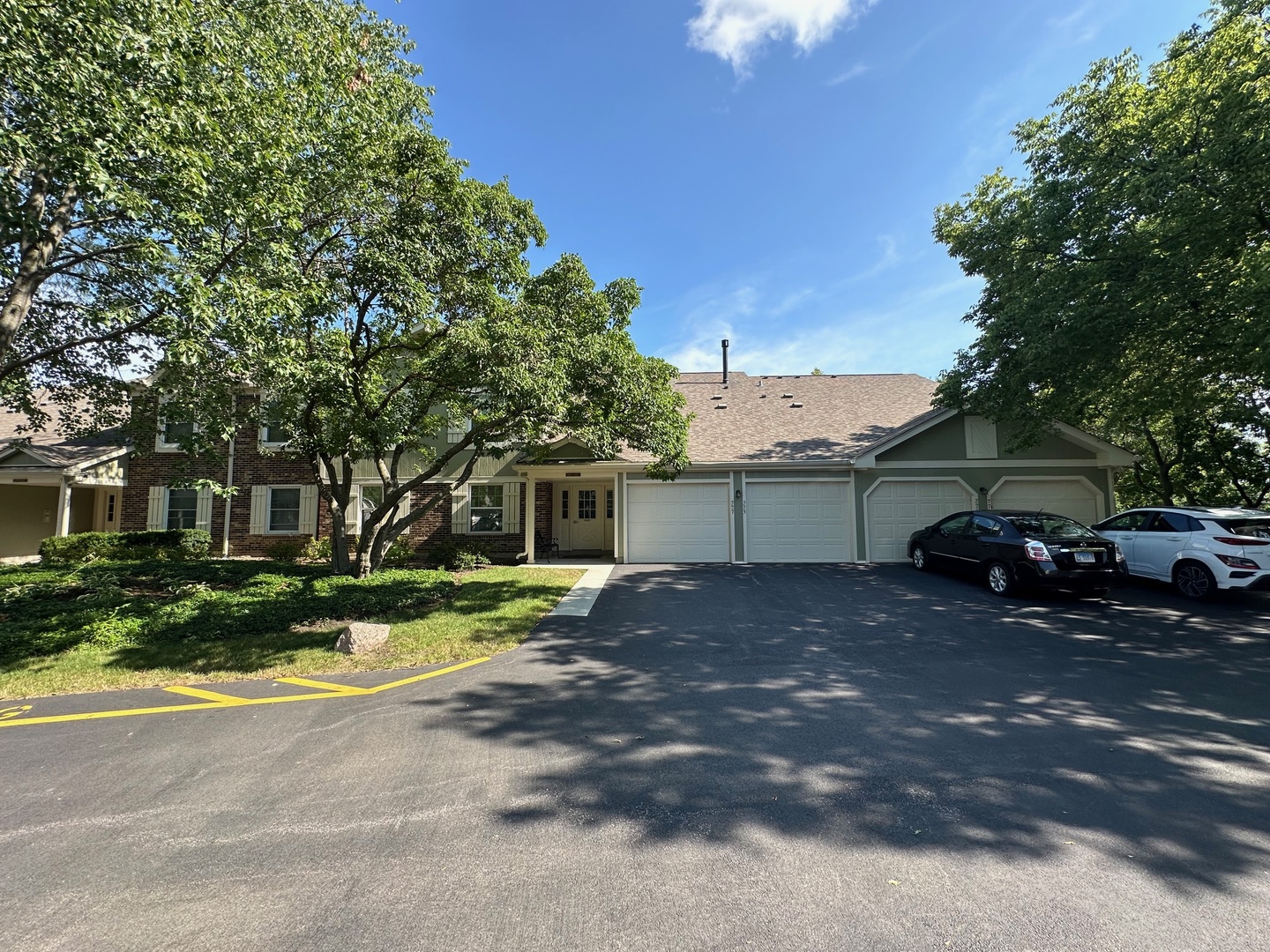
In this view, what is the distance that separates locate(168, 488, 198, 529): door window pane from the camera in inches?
662

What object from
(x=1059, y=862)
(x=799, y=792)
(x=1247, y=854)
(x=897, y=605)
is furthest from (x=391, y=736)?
(x=897, y=605)

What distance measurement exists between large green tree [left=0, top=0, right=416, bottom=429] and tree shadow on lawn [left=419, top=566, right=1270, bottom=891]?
5733mm

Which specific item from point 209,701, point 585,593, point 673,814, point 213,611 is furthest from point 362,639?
point 673,814

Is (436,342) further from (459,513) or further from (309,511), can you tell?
(309,511)

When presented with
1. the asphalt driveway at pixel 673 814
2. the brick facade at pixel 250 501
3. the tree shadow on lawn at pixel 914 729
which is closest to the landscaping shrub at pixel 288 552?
the brick facade at pixel 250 501

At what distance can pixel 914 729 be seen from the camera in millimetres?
4301

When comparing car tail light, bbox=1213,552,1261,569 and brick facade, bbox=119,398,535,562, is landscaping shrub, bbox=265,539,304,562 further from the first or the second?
car tail light, bbox=1213,552,1261,569

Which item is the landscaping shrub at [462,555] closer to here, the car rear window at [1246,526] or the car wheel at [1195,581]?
the car wheel at [1195,581]

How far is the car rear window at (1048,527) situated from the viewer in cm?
928

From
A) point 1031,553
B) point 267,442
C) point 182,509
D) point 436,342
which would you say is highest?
point 436,342

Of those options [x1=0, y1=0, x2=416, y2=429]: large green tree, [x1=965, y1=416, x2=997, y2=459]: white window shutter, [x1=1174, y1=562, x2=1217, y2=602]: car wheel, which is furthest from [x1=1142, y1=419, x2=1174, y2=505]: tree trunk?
[x1=0, y1=0, x2=416, y2=429]: large green tree

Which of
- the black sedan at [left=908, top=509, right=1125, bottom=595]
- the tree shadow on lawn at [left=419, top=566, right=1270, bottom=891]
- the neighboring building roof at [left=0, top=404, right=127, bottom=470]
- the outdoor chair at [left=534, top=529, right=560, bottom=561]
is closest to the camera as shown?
the tree shadow on lawn at [left=419, top=566, right=1270, bottom=891]

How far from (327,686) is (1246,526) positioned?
1399cm

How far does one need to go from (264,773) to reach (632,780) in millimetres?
2510
